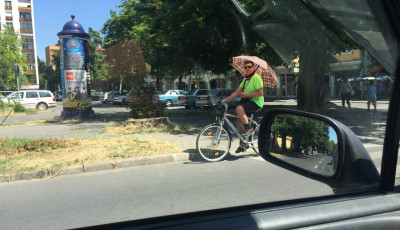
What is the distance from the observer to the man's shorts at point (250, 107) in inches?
230

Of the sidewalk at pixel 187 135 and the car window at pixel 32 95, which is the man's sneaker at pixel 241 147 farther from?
the car window at pixel 32 95

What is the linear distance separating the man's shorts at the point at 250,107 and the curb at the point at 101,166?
1631mm

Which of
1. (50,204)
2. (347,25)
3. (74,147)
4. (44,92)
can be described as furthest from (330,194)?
(44,92)

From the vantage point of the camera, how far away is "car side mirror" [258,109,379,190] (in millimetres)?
1549

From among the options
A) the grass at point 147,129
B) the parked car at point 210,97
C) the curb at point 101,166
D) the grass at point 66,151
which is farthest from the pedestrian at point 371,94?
the parked car at point 210,97

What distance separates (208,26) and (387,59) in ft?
30.2

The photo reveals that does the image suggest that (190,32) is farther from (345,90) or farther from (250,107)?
(345,90)

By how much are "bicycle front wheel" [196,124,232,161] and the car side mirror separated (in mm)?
4019

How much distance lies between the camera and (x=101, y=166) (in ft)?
19.2

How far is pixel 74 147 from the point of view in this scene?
7.06m

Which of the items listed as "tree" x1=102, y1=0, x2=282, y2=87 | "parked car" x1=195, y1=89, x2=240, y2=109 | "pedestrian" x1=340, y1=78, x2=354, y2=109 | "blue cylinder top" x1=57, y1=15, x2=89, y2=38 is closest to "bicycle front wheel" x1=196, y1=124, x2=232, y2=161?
"tree" x1=102, y1=0, x2=282, y2=87

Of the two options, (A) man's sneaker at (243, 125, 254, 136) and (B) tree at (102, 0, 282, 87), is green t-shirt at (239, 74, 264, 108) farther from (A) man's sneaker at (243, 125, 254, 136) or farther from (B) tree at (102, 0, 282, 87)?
(B) tree at (102, 0, 282, 87)

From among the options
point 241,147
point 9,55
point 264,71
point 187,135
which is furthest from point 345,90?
point 9,55

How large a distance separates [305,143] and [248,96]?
4.05 meters
